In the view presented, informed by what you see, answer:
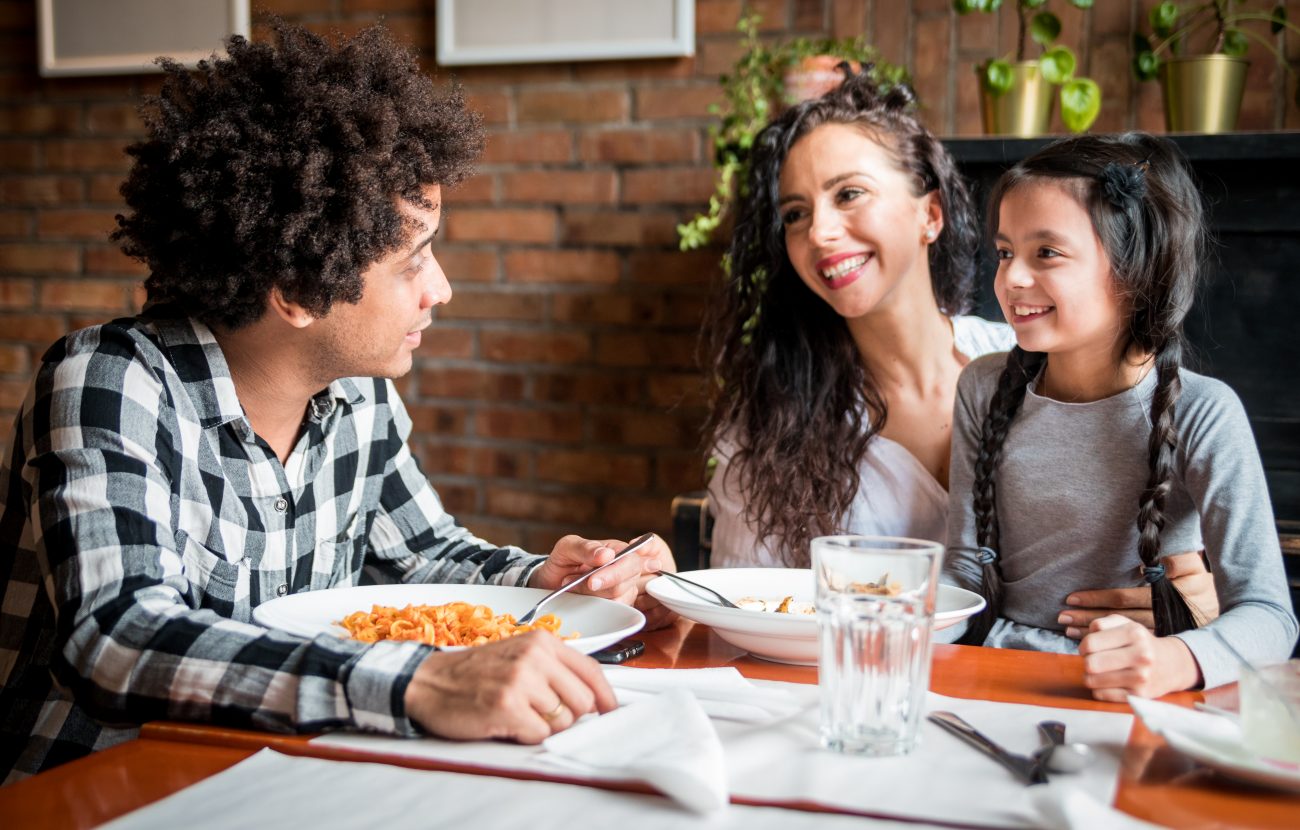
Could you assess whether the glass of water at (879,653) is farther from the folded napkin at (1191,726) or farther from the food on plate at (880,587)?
the folded napkin at (1191,726)

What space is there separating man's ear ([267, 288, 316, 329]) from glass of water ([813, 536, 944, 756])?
0.70m

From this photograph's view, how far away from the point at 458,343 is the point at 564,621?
1.83 meters

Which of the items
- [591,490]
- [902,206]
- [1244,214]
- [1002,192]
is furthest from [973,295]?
[591,490]

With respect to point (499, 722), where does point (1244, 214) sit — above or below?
above

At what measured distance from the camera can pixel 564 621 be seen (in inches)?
43.8

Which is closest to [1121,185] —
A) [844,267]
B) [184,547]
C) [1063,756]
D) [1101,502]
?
[1101,502]

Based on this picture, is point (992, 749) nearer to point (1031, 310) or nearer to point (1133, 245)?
point (1031, 310)

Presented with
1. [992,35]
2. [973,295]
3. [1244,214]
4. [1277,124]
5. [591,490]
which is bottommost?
[591,490]

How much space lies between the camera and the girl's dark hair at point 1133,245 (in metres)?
1.46

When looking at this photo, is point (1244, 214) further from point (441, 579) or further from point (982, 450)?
point (441, 579)

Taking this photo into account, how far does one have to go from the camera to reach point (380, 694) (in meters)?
0.81

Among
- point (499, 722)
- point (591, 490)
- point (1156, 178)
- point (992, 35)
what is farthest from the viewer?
point (591, 490)

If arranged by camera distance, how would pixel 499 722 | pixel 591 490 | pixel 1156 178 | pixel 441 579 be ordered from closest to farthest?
pixel 499 722 < pixel 441 579 < pixel 1156 178 < pixel 591 490

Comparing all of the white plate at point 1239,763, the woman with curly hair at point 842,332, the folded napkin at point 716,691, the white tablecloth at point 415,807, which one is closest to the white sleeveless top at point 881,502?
the woman with curly hair at point 842,332
